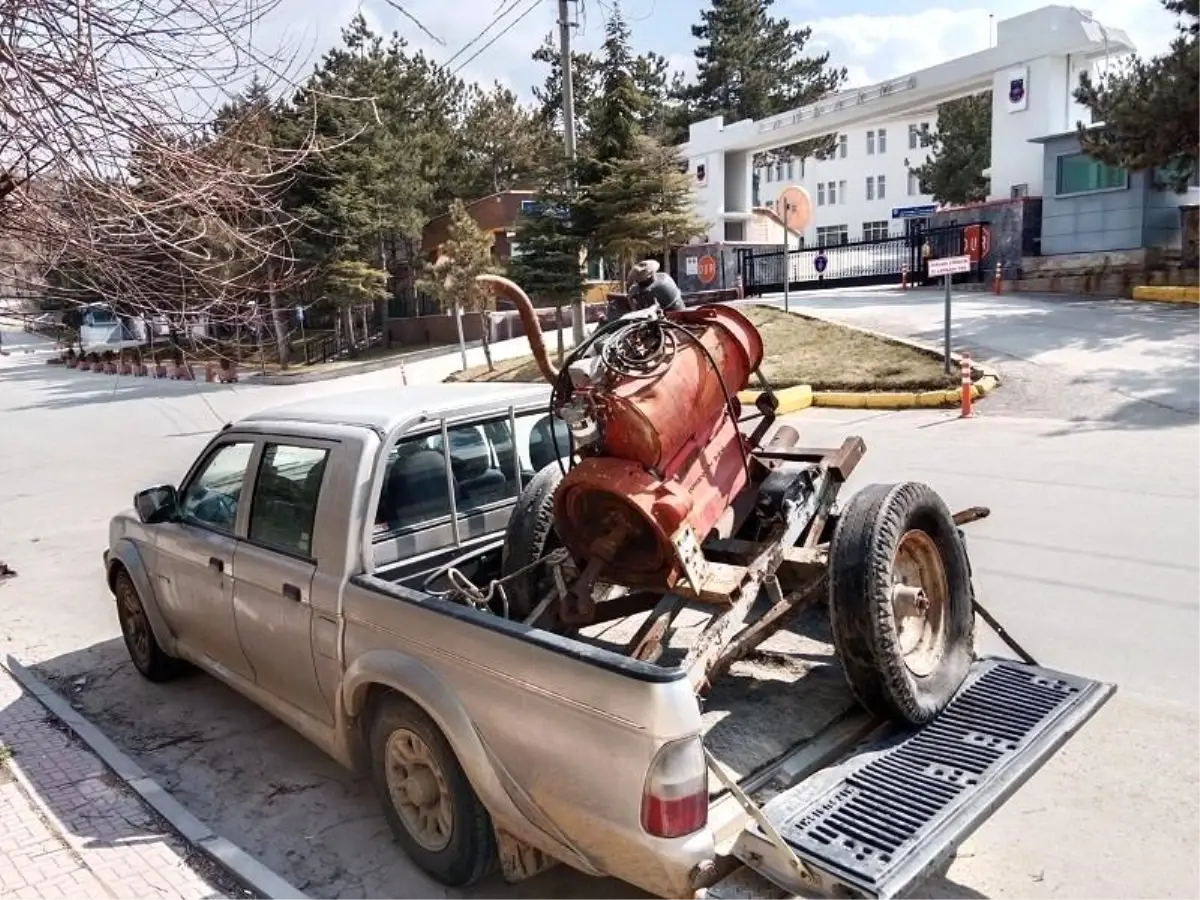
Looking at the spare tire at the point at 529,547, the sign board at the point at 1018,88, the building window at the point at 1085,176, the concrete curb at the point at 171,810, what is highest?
the sign board at the point at 1018,88

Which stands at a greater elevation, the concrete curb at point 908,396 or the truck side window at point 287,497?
the truck side window at point 287,497

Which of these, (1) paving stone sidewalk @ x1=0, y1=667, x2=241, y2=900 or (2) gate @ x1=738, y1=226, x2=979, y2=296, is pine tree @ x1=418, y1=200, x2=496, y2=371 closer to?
(2) gate @ x1=738, y1=226, x2=979, y2=296

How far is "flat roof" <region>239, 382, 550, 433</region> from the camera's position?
A: 13.2 feet

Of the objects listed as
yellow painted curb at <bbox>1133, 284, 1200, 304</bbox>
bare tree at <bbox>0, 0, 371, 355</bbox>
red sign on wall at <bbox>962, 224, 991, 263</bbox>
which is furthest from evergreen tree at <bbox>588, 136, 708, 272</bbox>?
bare tree at <bbox>0, 0, 371, 355</bbox>

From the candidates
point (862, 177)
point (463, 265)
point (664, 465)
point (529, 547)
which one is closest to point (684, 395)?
point (664, 465)

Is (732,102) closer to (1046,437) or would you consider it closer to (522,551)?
(1046,437)

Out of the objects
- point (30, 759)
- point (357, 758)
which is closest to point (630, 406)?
point (357, 758)

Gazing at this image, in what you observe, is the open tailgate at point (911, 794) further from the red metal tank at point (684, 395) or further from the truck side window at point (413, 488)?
the truck side window at point (413, 488)

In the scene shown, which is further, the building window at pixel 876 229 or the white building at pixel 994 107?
the building window at pixel 876 229

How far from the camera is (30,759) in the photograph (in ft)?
14.8

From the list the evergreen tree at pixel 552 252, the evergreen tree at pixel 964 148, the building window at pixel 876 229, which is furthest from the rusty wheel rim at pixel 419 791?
the building window at pixel 876 229

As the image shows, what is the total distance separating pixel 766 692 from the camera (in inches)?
141

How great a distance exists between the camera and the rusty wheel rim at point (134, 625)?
5453 mm

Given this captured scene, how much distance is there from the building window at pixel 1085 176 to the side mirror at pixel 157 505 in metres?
23.0
